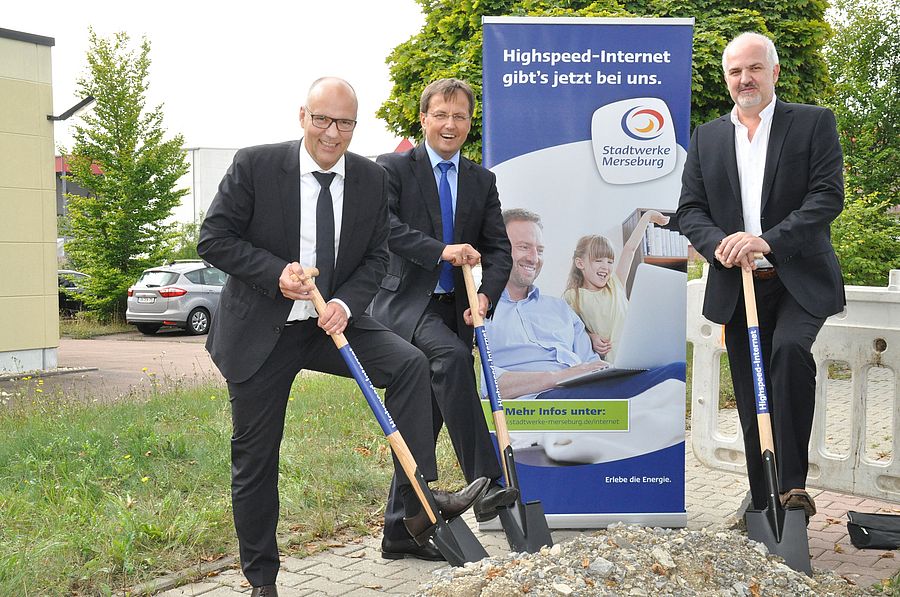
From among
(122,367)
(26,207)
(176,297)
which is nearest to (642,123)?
(26,207)

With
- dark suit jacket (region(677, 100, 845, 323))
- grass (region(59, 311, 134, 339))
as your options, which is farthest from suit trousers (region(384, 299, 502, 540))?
grass (region(59, 311, 134, 339))

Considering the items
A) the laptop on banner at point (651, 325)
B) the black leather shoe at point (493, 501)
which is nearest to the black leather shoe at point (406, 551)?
the black leather shoe at point (493, 501)

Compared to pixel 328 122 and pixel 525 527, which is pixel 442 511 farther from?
pixel 328 122

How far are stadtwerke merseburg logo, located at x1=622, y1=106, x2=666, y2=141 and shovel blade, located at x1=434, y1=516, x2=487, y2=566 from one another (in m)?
2.35

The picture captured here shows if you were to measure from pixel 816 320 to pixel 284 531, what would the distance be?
115 inches

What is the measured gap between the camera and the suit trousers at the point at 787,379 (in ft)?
14.6

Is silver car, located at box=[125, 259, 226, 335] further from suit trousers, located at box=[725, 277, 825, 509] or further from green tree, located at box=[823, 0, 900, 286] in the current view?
suit trousers, located at box=[725, 277, 825, 509]

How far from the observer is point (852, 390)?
5.50 metres

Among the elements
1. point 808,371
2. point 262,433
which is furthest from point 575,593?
point 808,371

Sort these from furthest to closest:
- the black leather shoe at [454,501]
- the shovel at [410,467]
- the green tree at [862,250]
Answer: the green tree at [862,250], the black leather shoe at [454,501], the shovel at [410,467]

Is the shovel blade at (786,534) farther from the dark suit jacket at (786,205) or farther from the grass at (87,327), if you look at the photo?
the grass at (87,327)

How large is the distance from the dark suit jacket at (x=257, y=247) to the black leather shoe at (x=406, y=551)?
1.28 meters

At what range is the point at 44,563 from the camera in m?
4.41

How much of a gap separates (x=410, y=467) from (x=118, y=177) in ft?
79.9
